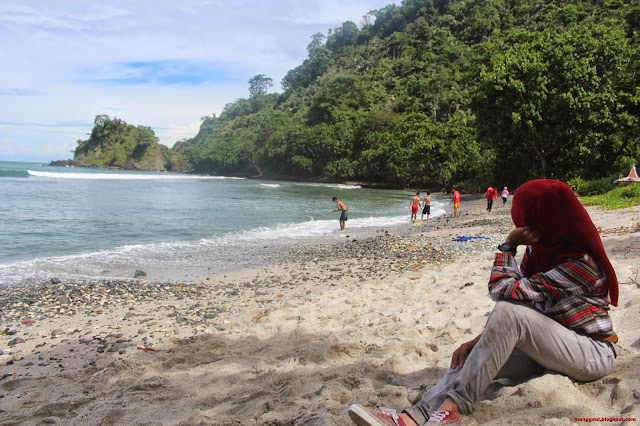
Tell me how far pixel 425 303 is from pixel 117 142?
467ft

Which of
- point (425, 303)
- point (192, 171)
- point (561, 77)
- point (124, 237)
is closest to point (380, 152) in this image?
point (561, 77)

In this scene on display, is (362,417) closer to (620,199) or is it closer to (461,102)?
(620,199)

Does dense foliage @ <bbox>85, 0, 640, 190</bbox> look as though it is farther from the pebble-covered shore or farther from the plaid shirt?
the plaid shirt

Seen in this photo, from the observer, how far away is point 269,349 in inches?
182

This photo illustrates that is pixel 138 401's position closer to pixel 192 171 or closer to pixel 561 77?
pixel 561 77

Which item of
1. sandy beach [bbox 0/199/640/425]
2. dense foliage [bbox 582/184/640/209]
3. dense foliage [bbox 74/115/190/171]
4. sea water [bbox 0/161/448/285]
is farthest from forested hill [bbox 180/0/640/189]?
sandy beach [bbox 0/199/640/425]

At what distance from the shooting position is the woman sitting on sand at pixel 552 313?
2539 millimetres

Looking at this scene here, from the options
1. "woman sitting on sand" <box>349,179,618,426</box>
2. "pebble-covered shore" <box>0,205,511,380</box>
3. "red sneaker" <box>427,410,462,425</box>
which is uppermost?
"woman sitting on sand" <box>349,179,618,426</box>

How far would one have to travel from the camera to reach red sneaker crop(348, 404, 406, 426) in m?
2.31

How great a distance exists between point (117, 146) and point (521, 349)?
14317 centimetres

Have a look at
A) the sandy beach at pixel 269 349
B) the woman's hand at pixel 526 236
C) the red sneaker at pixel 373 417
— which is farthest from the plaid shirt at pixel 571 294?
the red sneaker at pixel 373 417

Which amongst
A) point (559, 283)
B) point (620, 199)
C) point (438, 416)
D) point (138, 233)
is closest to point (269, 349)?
point (438, 416)

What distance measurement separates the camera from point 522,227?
2775mm

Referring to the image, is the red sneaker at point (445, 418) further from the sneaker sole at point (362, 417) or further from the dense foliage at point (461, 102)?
the dense foliage at point (461, 102)
